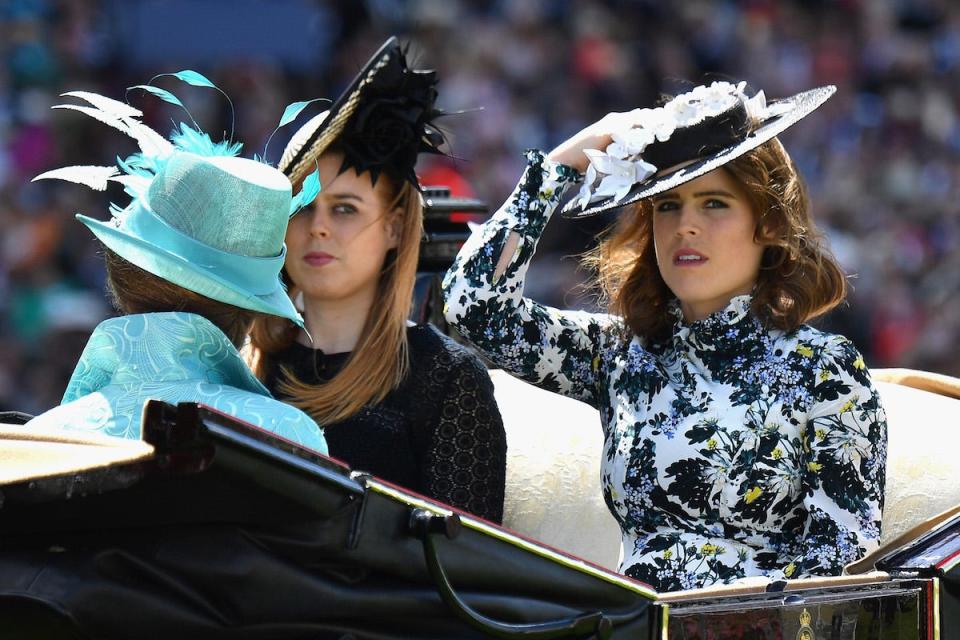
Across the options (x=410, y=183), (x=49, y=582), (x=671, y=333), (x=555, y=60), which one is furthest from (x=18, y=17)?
(x=49, y=582)

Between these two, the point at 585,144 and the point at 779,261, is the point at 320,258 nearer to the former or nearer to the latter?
the point at 585,144

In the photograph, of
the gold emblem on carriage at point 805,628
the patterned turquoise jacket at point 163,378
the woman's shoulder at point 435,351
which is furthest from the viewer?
the woman's shoulder at point 435,351

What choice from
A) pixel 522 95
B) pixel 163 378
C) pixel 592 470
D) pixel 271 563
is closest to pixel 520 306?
pixel 592 470

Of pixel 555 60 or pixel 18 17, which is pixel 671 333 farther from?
pixel 555 60

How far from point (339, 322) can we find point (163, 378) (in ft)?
3.53

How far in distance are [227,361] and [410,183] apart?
Result: 1056 millimetres

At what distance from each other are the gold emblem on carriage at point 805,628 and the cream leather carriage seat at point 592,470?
3.79ft

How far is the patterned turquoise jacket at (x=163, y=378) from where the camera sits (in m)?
1.87

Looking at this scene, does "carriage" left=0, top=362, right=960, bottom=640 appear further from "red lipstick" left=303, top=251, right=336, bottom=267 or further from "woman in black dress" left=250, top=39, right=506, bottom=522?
"red lipstick" left=303, top=251, right=336, bottom=267

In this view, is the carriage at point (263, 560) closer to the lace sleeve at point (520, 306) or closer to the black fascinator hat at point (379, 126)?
the lace sleeve at point (520, 306)

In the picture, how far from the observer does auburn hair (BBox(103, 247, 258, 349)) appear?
199 centimetres

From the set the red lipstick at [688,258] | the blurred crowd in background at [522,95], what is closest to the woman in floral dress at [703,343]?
the red lipstick at [688,258]

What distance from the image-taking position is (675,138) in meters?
2.62

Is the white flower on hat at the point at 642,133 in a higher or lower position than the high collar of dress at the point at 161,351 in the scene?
higher
